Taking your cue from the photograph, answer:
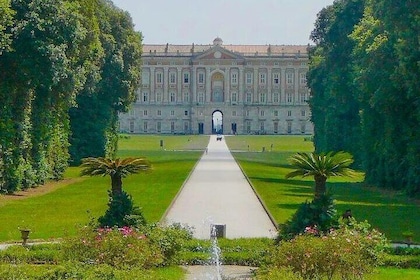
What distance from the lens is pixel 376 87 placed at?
30.6m

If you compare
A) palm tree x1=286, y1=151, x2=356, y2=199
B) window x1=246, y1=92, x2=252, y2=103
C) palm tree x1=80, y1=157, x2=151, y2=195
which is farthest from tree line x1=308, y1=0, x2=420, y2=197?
window x1=246, y1=92, x2=252, y2=103

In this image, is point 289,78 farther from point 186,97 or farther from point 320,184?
point 320,184

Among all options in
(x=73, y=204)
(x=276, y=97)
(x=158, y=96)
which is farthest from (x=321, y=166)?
(x=158, y=96)

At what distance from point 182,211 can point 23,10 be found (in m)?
8.64

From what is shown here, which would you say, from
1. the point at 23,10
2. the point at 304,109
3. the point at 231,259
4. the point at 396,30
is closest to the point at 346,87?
the point at 396,30

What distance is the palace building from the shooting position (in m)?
131

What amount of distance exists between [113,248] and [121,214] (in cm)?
201

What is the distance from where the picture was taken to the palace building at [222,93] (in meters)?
131

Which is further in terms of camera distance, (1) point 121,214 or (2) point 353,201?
(2) point 353,201

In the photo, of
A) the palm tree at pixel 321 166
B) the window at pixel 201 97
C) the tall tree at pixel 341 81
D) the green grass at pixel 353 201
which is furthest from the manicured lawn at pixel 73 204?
the window at pixel 201 97

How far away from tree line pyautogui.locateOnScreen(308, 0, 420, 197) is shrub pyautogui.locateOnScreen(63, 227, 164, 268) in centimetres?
1408

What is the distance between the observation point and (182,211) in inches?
885

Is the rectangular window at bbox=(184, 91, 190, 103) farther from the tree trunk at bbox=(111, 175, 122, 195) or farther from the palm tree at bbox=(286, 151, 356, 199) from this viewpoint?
the palm tree at bbox=(286, 151, 356, 199)

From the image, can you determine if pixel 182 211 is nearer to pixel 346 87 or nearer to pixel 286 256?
pixel 286 256
